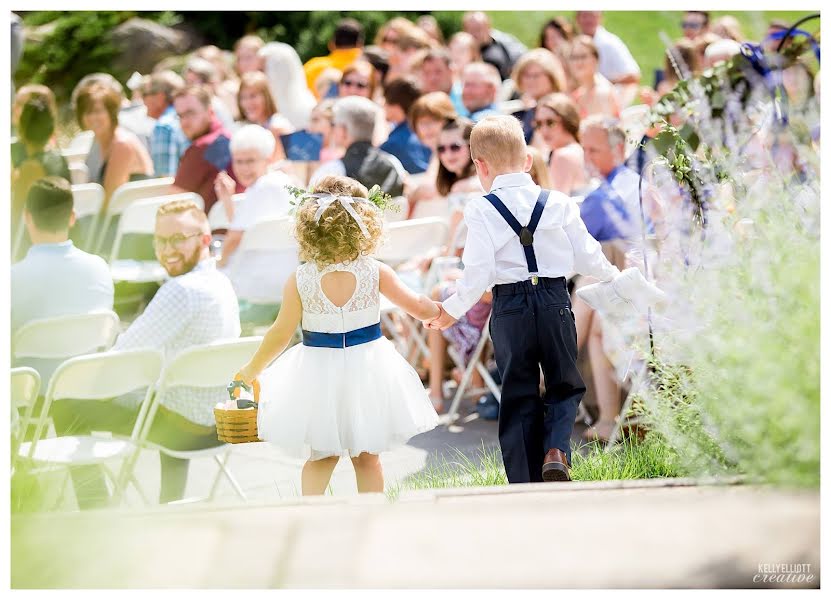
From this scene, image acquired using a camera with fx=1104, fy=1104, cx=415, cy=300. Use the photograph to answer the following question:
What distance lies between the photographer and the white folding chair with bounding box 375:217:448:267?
647 cm

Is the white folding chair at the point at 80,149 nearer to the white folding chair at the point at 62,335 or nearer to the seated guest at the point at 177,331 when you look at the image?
the white folding chair at the point at 62,335

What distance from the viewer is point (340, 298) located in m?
4.05

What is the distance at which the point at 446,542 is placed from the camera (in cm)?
296

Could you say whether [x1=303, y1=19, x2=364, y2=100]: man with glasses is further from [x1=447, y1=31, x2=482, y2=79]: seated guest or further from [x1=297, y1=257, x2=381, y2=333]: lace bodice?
[x1=297, y1=257, x2=381, y2=333]: lace bodice

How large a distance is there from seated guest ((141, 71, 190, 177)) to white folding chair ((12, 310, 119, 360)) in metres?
4.41

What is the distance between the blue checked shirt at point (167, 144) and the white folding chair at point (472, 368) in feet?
12.1

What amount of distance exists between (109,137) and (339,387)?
17.0 ft

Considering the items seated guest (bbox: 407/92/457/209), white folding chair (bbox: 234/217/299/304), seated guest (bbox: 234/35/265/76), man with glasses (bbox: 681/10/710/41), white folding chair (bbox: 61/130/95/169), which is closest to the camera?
white folding chair (bbox: 234/217/299/304)

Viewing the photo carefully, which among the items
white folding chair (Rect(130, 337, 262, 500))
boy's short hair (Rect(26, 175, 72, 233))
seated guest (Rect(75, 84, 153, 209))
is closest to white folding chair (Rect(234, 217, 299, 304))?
boy's short hair (Rect(26, 175, 72, 233))

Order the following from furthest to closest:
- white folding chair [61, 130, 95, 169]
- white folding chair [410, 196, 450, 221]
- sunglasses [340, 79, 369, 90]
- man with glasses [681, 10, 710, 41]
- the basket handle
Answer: white folding chair [61, 130, 95, 169], man with glasses [681, 10, 710, 41], sunglasses [340, 79, 369, 90], white folding chair [410, 196, 450, 221], the basket handle

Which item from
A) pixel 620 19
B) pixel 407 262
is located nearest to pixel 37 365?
pixel 407 262

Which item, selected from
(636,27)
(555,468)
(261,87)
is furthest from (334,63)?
(636,27)
